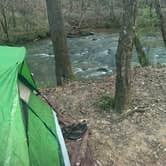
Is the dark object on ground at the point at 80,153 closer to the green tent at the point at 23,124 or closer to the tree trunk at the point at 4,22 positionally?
the green tent at the point at 23,124

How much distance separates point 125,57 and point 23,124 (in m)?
2.51

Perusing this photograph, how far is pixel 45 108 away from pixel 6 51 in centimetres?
96

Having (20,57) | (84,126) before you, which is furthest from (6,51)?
(84,126)

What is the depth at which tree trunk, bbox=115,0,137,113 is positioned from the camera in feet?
21.5

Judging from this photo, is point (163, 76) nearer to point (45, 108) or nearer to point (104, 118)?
point (104, 118)

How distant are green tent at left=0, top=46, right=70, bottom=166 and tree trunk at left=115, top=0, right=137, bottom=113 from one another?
118 cm

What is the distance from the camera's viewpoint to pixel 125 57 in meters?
6.66

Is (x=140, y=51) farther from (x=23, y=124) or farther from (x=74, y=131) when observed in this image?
(x=23, y=124)

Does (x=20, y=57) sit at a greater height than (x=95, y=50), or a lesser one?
greater

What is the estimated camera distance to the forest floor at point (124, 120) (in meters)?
5.89

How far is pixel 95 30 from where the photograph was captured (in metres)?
23.8

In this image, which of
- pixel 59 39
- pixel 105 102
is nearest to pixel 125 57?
pixel 105 102

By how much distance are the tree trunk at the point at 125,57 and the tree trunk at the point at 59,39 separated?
8.75ft

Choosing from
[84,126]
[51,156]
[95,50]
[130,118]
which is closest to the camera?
[51,156]
